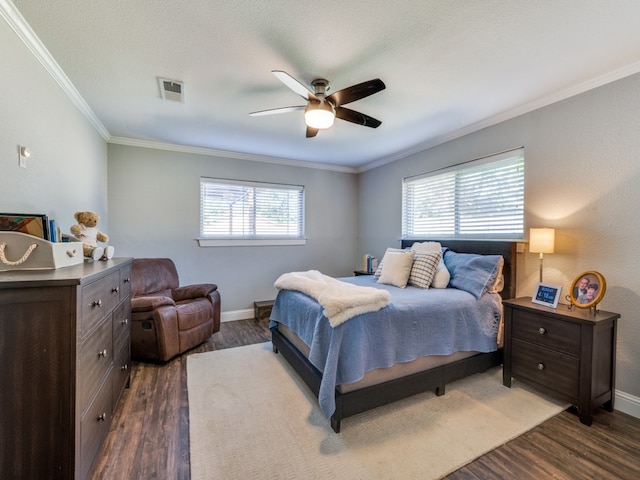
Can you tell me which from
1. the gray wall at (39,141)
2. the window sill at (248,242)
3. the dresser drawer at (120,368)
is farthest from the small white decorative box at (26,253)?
the window sill at (248,242)

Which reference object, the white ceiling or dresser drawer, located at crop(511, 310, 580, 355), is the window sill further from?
dresser drawer, located at crop(511, 310, 580, 355)

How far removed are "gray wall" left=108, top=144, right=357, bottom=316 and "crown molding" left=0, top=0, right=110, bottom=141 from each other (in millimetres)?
1060

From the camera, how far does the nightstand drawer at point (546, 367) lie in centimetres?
199

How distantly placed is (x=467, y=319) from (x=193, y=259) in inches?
135

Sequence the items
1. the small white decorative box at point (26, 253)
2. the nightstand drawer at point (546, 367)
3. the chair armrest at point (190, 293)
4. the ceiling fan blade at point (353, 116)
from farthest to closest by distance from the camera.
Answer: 1. the chair armrest at point (190, 293)
2. the ceiling fan blade at point (353, 116)
3. the nightstand drawer at point (546, 367)
4. the small white decorative box at point (26, 253)

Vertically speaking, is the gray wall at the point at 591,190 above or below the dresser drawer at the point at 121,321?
above

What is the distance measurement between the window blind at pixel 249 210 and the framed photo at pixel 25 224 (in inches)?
99.0

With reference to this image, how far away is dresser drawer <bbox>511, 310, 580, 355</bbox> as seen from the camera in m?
1.99

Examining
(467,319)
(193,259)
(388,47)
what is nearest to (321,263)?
(193,259)

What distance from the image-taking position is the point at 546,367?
2.14 metres

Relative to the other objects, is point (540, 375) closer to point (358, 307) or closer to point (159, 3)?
point (358, 307)

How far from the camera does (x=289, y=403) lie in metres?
2.13

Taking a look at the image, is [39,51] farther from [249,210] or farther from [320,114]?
[249,210]

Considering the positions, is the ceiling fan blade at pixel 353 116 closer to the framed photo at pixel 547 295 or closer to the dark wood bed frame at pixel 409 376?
the dark wood bed frame at pixel 409 376
